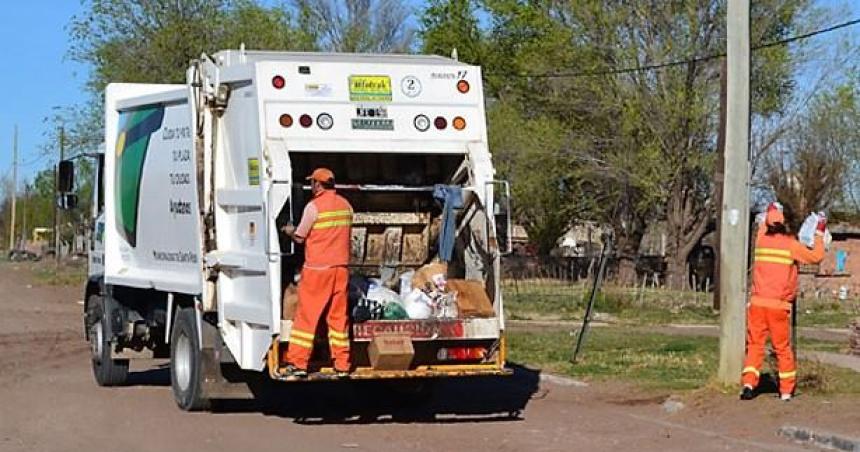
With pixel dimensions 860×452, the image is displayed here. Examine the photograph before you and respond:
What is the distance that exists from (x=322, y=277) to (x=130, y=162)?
4086 mm

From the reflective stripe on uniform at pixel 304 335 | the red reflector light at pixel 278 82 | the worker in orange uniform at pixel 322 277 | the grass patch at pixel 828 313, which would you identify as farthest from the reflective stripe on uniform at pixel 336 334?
the grass patch at pixel 828 313

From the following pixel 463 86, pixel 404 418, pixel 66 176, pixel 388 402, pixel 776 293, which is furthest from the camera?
pixel 66 176

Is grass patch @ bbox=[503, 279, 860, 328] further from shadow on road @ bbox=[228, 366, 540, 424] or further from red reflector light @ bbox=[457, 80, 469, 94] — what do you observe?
red reflector light @ bbox=[457, 80, 469, 94]

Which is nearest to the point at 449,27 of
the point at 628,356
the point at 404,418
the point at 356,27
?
the point at 356,27

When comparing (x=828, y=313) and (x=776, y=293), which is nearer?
(x=776, y=293)

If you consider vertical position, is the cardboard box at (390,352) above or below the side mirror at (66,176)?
below

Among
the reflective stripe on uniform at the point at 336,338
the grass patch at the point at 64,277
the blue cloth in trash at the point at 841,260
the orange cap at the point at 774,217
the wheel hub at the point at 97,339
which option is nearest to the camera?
the reflective stripe on uniform at the point at 336,338

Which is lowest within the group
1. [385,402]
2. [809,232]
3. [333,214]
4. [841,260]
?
[385,402]

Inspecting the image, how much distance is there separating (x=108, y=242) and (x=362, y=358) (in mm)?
4612

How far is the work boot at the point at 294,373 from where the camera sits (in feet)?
39.4

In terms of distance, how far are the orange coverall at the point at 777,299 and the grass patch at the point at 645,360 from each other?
1095 mm

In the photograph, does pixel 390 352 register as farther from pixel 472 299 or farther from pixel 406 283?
pixel 406 283

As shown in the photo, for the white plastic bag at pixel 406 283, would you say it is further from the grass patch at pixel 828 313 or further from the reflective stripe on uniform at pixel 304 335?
the grass patch at pixel 828 313

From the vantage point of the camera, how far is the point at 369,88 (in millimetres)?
12781
